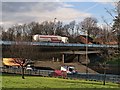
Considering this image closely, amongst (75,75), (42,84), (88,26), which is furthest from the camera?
(88,26)

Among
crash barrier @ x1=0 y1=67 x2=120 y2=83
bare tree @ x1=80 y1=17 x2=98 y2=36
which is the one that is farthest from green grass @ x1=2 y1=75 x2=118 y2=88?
bare tree @ x1=80 y1=17 x2=98 y2=36

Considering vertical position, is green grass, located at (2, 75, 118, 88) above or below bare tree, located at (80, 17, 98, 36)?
below

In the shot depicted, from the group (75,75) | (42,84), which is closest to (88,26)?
(75,75)

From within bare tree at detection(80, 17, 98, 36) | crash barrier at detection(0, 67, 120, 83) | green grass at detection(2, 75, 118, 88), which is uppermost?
bare tree at detection(80, 17, 98, 36)

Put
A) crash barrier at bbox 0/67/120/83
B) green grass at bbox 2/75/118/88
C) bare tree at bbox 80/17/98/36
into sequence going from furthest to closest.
→ 1. bare tree at bbox 80/17/98/36
2. crash barrier at bbox 0/67/120/83
3. green grass at bbox 2/75/118/88

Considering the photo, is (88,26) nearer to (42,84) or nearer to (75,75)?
(75,75)

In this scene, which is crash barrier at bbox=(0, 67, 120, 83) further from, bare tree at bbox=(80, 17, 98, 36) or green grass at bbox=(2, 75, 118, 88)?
bare tree at bbox=(80, 17, 98, 36)

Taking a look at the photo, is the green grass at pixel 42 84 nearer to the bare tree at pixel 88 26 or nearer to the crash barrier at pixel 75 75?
the crash barrier at pixel 75 75

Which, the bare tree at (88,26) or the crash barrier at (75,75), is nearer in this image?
the crash barrier at (75,75)

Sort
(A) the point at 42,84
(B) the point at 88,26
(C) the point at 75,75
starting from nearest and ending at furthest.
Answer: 1. (A) the point at 42,84
2. (C) the point at 75,75
3. (B) the point at 88,26

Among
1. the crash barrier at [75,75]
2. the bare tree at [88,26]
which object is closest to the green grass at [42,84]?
the crash barrier at [75,75]

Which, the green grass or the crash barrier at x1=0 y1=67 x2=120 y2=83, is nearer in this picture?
the green grass

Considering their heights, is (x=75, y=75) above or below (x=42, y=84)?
below

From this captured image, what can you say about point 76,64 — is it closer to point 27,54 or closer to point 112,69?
point 112,69
